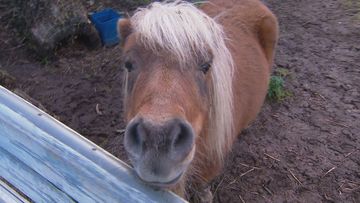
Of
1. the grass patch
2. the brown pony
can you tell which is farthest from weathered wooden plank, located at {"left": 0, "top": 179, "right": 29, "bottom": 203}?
the grass patch

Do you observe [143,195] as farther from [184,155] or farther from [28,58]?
[28,58]

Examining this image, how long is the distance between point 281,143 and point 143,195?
113 inches

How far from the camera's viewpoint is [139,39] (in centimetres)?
248

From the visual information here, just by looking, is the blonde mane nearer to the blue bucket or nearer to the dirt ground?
the dirt ground

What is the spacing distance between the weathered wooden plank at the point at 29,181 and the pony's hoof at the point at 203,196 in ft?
5.50

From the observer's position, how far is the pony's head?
1838 millimetres

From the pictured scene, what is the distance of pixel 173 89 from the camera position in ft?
7.03

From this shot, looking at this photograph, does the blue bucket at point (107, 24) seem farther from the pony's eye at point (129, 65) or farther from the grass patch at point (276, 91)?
the pony's eye at point (129, 65)

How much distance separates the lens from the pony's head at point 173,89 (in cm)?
184

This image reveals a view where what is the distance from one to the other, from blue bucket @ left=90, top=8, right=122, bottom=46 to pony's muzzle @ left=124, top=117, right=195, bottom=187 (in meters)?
4.04

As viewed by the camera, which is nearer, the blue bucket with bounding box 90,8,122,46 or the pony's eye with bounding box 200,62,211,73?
the pony's eye with bounding box 200,62,211,73

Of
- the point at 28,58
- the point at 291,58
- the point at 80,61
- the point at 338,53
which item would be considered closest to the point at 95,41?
the point at 80,61

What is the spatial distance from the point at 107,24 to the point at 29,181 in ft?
12.2

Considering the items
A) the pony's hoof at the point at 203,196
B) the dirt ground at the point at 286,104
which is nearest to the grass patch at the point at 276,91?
the dirt ground at the point at 286,104
